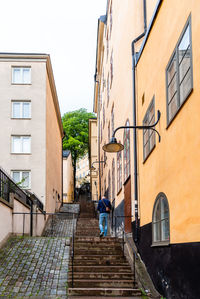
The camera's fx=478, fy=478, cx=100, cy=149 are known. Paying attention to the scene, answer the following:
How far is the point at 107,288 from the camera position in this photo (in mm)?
10938

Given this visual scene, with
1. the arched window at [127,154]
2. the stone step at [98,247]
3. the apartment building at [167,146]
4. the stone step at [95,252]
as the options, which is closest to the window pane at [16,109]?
the arched window at [127,154]

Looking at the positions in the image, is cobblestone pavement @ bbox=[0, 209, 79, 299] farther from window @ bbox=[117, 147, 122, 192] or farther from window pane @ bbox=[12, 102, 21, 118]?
window pane @ bbox=[12, 102, 21, 118]

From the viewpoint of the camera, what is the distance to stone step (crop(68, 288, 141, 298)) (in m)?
10.8

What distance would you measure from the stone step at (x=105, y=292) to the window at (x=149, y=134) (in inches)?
136

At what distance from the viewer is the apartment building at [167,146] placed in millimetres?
8164

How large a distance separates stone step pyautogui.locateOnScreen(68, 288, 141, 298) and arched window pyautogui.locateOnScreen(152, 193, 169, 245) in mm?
1237

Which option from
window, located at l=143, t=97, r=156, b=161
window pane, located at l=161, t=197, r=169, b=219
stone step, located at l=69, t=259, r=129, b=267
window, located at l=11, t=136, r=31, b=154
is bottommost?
stone step, located at l=69, t=259, r=129, b=267

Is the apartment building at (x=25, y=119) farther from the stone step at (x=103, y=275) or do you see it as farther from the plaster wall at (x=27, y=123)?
the stone step at (x=103, y=275)

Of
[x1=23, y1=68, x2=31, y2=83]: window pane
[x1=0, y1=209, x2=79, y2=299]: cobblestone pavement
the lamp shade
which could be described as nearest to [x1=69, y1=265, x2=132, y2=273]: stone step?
[x1=0, y1=209, x2=79, y2=299]: cobblestone pavement

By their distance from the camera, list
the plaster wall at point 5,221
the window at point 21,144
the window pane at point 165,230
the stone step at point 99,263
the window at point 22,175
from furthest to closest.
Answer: the window at point 21,144 < the window at point 22,175 < the plaster wall at point 5,221 < the stone step at point 99,263 < the window pane at point 165,230

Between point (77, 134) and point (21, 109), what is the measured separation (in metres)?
33.1

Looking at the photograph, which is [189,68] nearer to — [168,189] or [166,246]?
[168,189]

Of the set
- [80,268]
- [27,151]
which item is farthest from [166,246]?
[27,151]

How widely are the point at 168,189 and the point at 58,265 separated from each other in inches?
181
